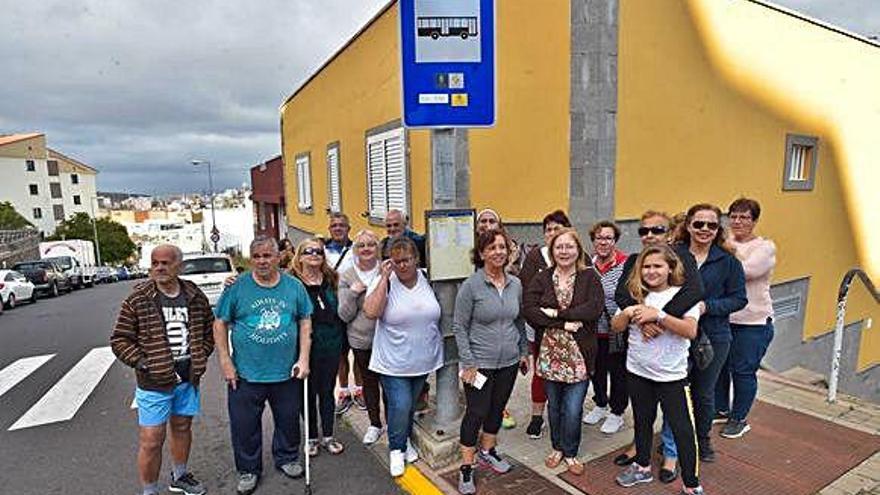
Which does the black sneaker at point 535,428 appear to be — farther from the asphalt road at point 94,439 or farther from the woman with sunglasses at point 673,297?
the asphalt road at point 94,439

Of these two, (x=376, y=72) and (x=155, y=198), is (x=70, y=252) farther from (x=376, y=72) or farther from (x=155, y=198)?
(x=155, y=198)

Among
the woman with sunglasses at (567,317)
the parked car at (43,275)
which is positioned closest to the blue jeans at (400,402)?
the woman with sunglasses at (567,317)

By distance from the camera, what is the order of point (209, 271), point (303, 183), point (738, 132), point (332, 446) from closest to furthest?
point (332, 446) → point (738, 132) → point (209, 271) → point (303, 183)

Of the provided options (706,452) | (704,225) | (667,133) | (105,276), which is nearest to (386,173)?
(667,133)

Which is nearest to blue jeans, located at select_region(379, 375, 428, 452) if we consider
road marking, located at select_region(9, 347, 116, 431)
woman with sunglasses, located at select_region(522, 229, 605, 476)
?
woman with sunglasses, located at select_region(522, 229, 605, 476)

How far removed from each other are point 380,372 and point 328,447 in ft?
3.49

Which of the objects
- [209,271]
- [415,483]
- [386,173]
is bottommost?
[415,483]

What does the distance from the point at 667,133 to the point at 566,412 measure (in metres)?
5.32

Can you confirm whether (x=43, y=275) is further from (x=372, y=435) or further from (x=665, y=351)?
(x=665, y=351)

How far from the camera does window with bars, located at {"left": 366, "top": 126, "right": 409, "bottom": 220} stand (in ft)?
26.9

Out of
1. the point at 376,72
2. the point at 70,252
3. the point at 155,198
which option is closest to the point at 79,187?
the point at 70,252

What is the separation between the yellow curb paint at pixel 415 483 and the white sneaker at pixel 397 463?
0.04 m

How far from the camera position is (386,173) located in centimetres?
890

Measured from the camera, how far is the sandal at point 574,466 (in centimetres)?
354
